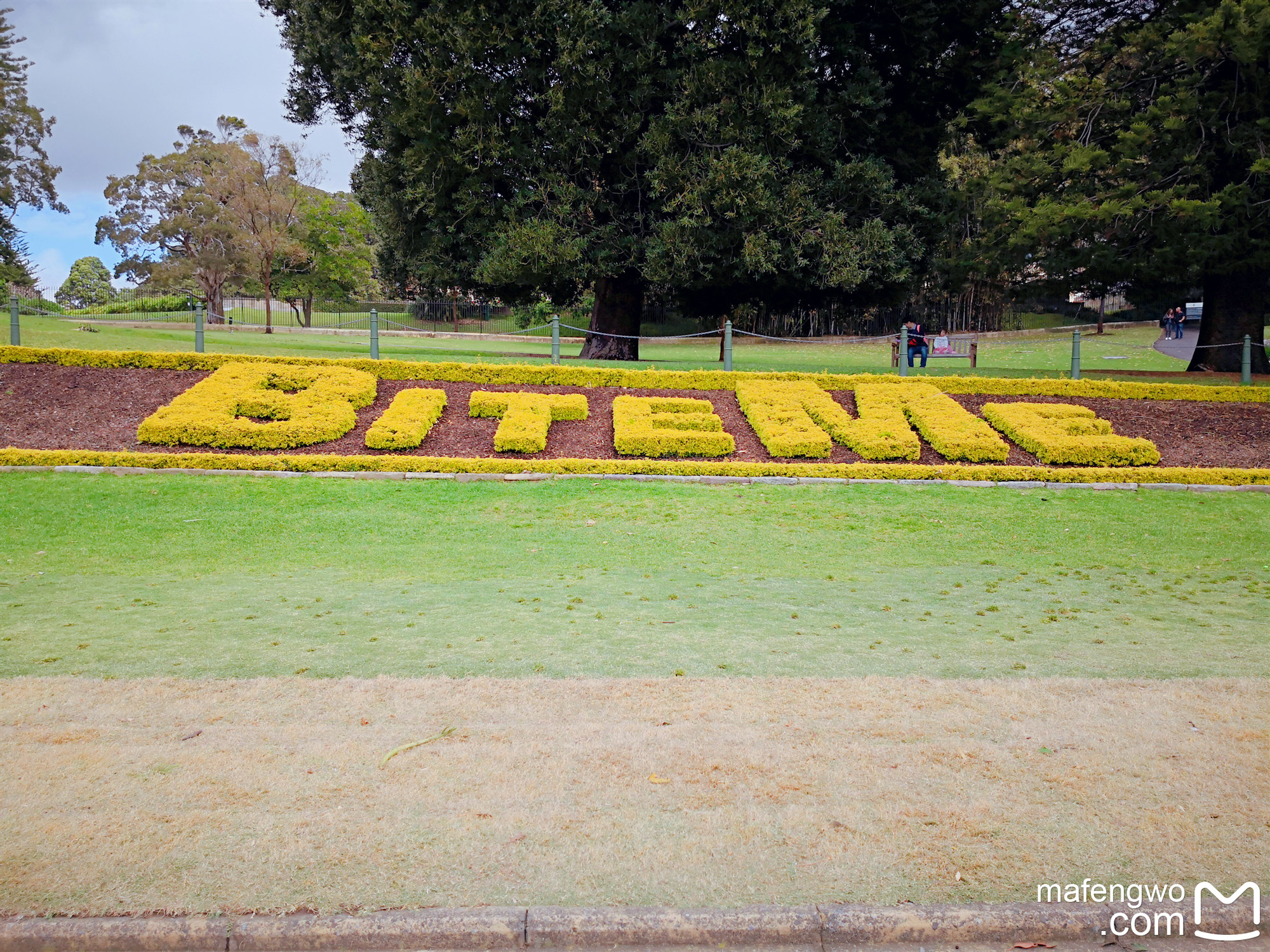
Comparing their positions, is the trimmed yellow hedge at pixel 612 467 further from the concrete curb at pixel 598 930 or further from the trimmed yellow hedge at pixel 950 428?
the concrete curb at pixel 598 930

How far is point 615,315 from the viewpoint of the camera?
22.5 meters

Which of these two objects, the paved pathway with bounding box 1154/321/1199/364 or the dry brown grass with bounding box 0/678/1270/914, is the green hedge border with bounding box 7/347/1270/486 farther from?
the paved pathway with bounding box 1154/321/1199/364

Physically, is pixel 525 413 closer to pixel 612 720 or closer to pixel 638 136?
pixel 638 136

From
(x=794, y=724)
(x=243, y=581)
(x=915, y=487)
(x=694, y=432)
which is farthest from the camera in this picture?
(x=694, y=432)

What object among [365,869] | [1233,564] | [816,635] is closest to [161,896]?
[365,869]

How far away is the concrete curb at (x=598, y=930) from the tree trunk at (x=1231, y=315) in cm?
2139

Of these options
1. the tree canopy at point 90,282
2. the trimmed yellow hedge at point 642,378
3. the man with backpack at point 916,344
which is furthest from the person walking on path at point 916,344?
the tree canopy at point 90,282

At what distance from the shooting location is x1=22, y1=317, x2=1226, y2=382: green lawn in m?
21.7

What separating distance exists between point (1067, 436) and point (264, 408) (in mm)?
11832

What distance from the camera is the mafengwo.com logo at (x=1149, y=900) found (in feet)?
10.7

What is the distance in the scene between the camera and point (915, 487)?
12.4 m

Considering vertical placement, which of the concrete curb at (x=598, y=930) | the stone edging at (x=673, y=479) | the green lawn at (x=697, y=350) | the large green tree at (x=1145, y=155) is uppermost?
the large green tree at (x=1145, y=155)

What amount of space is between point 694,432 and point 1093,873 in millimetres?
10367

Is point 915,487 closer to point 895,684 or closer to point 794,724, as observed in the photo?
point 895,684
